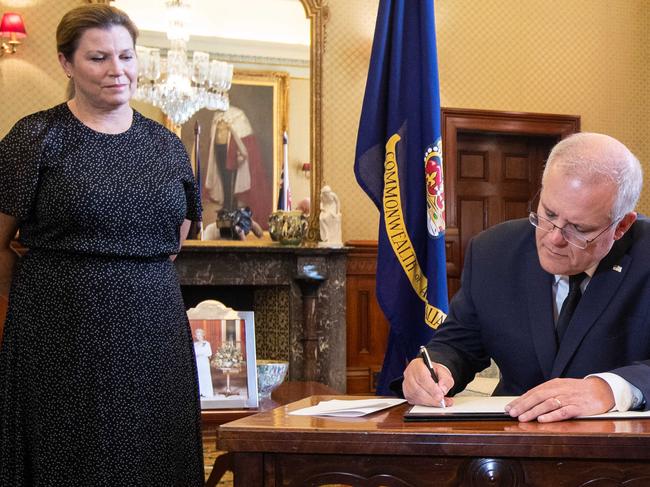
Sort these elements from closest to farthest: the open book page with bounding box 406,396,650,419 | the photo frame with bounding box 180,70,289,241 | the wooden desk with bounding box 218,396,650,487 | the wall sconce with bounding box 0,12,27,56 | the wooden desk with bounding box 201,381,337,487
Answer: the wooden desk with bounding box 218,396,650,487 < the open book page with bounding box 406,396,650,419 < the wooden desk with bounding box 201,381,337,487 < the wall sconce with bounding box 0,12,27,56 < the photo frame with bounding box 180,70,289,241

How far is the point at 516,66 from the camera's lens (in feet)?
21.9

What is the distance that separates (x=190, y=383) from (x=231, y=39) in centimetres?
418

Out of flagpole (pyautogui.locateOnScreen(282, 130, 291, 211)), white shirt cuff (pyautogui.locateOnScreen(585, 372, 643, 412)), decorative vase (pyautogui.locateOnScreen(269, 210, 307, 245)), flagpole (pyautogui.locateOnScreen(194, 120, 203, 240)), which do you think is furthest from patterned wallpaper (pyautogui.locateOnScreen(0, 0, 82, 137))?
white shirt cuff (pyautogui.locateOnScreen(585, 372, 643, 412))

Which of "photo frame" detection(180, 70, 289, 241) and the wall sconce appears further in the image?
"photo frame" detection(180, 70, 289, 241)

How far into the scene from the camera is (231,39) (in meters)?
5.90

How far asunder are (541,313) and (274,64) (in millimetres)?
4471

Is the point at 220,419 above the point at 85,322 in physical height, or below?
below

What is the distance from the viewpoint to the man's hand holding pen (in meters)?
1.63

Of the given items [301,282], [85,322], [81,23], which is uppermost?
[81,23]

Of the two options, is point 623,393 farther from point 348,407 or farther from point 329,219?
point 329,219

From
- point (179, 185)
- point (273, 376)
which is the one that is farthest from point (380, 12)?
point (179, 185)

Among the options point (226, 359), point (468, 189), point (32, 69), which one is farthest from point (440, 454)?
point (468, 189)

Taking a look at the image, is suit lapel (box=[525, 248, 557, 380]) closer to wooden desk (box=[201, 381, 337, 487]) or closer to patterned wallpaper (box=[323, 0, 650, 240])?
wooden desk (box=[201, 381, 337, 487])

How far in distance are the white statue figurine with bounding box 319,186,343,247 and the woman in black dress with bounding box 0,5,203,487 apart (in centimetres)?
371
